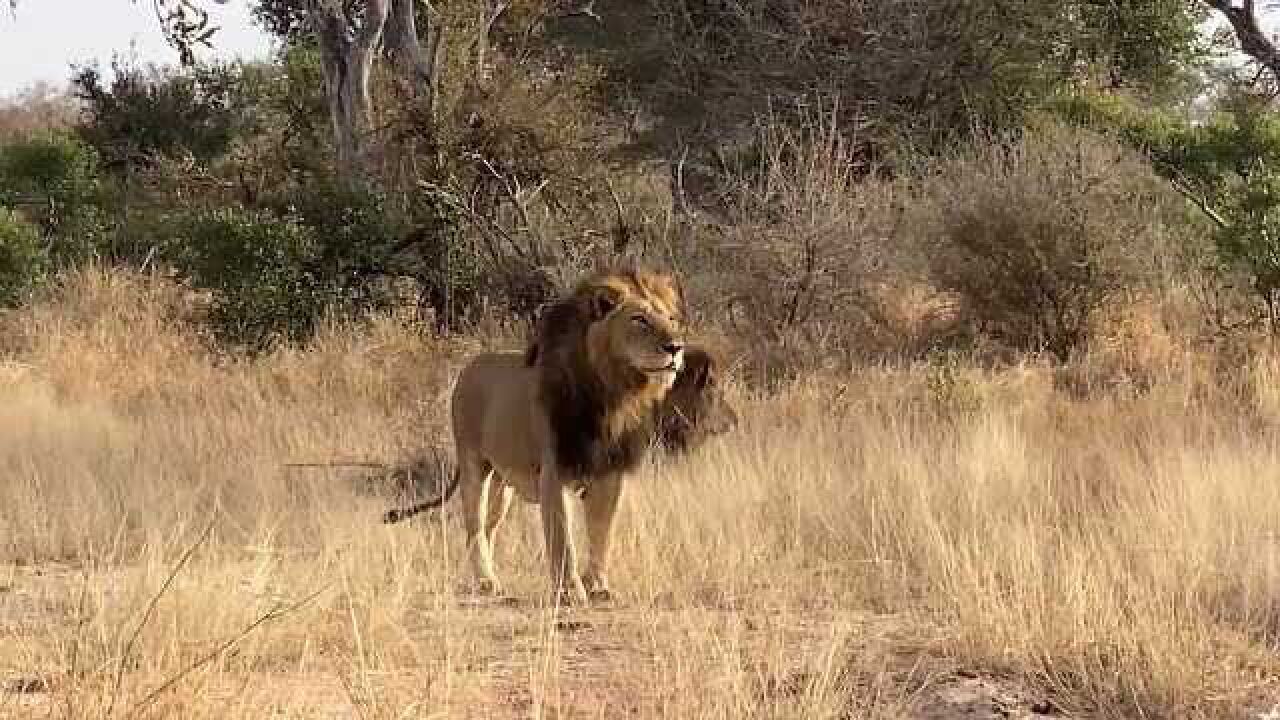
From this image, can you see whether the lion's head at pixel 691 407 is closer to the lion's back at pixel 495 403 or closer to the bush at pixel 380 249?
the lion's back at pixel 495 403

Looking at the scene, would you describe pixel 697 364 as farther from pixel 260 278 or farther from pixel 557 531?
pixel 260 278

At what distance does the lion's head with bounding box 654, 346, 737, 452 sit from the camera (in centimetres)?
820

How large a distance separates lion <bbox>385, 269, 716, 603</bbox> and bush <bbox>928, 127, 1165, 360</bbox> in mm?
8975

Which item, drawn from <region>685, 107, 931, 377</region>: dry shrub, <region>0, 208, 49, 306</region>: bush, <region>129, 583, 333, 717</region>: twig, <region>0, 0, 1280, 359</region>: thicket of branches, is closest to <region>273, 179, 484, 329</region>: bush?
<region>0, 0, 1280, 359</region>: thicket of branches

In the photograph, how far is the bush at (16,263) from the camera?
2023 cm

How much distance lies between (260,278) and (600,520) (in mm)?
10715

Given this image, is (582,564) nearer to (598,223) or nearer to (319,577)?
(319,577)

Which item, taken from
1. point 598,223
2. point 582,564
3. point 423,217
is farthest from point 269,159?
point 582,564

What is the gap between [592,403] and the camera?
24.2 feet

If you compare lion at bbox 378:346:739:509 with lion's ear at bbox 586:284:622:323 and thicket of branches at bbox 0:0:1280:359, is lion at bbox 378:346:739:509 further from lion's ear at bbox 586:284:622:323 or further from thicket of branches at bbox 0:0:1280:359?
thicket of branches at bbox 0:0:1280:359

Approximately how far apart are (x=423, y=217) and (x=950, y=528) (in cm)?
1136

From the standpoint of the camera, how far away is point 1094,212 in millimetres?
16094

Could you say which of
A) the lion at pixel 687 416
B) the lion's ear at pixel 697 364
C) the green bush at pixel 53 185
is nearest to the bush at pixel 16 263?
the green bush at pixel 53 185

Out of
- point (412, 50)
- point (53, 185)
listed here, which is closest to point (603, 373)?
point (412, 50)
